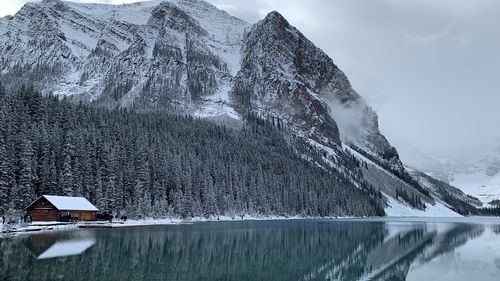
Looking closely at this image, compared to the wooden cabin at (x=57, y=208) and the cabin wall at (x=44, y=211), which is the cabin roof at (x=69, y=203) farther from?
the cabin wall at (x=44, y=211)

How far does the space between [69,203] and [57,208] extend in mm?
3603

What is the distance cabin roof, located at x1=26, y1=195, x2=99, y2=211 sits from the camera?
8269 cm

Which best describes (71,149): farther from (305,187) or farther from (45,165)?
(305,187)

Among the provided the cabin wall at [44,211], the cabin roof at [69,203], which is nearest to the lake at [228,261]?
the cabin roof at [69,203]

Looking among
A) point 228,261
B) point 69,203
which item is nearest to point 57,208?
point 69,203

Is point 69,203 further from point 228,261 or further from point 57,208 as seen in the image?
point 228,261

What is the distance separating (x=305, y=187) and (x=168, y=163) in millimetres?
69761

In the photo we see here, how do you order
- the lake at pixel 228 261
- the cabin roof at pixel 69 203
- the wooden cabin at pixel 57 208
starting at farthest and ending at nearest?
the cabin roof at pixel 69 203, the wooden cabin at pixel 57 208, the lake at pixel 228 261

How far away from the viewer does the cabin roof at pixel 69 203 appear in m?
82.7

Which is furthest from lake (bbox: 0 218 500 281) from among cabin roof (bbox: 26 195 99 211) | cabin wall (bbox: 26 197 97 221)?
cabin wall (bbox: 26 197 97 221)

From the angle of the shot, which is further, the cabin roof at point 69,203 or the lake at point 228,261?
the cabin roof at point 69,203

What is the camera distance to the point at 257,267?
39.6 m

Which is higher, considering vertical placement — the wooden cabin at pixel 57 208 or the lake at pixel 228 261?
the wooden cabin at pixel 57 208

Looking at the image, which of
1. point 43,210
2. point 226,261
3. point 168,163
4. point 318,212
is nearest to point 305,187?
point 318,212
